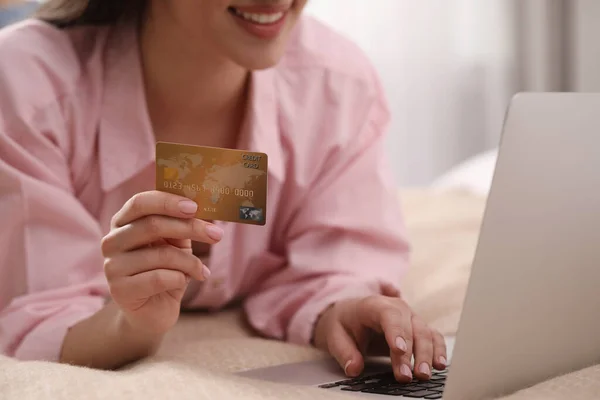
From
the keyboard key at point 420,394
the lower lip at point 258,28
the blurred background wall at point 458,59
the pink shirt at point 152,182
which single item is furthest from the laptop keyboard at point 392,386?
the blurred background wall at point 458,59

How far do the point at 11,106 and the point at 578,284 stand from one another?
74cm

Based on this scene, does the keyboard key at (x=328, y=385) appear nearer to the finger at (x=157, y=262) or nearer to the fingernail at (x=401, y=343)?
the fingernail at (x=401, y=343)

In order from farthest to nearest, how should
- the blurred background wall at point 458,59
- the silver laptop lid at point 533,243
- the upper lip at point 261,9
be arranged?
the blurred background wall at point 458,59
the upper lip at point 261,9
the silver laptop lid at point 533,243

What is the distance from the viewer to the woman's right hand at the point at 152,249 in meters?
0.76

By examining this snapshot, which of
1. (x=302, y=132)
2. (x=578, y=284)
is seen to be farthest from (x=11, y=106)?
(x=578, y=284)

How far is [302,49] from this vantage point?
1.30m

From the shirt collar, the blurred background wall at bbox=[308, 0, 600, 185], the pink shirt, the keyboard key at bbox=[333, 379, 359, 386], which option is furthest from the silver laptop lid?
the blurred background wall at bbox=[308, 0, 600, 185]

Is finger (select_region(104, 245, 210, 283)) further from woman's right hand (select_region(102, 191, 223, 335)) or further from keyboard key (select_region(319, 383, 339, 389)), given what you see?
keyboard key (select_region(319, 383, 339, 389))

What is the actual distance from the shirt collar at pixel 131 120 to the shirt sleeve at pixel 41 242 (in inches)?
2.5

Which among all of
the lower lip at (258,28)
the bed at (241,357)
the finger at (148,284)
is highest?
the lower lip at (258,28)

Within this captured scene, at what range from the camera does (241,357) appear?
39.2 inches

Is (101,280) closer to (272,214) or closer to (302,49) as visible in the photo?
(272,214)

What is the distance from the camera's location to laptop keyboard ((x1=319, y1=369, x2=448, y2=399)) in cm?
79

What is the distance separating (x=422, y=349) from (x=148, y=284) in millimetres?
305
